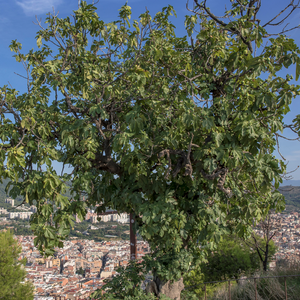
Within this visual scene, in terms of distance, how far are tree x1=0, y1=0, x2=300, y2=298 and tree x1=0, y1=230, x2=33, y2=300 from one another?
12049mm

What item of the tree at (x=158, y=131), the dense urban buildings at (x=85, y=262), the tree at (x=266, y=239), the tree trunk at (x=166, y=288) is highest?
the tree at (x=158, y=131)

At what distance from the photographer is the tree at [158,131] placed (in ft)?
10.0

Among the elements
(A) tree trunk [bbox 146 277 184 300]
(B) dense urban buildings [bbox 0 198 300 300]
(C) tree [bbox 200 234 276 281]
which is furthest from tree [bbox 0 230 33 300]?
(A) tree trunk [bbox 146 277 184 300]

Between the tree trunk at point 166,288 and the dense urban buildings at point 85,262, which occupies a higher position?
the tree trunk at point 166,288

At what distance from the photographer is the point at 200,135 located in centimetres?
355

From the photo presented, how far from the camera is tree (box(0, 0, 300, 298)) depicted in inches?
120

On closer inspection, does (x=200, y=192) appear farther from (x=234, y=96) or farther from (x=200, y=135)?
(x=234, y=96)

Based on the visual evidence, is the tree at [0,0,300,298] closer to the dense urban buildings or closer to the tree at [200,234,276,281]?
the tree at [200,234,276,281]

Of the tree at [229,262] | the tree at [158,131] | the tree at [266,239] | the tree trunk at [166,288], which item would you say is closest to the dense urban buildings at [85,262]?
the tree at [266,239]

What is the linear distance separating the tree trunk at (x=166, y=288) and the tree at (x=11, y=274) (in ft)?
39.0

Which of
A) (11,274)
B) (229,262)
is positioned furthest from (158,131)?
(11,274)

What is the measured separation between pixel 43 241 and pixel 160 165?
1824 mm

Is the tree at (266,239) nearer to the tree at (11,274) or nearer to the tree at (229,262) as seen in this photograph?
the tree at (229,262)

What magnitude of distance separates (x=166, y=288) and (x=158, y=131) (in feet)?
8.81
